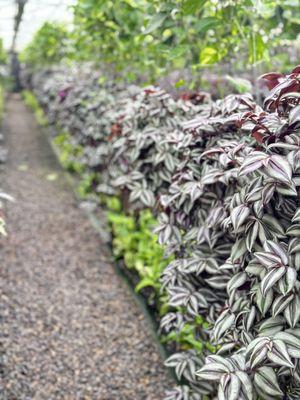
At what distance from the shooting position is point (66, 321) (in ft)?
8.52

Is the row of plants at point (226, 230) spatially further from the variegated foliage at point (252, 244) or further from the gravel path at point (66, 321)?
the gravel path at point (66, 321)

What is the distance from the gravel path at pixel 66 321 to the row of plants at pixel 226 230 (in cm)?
23

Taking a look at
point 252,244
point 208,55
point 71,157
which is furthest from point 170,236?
point 71,157

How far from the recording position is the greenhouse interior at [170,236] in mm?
1131

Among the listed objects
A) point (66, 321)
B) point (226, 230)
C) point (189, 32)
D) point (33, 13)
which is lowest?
point (66, 321)

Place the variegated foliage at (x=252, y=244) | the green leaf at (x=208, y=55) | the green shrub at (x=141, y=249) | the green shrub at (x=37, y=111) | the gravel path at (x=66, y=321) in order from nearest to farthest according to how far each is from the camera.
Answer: the variegated foliage at (x=252, y=244) < the gravel path at (x=66, y=321) < the green leaf at (x=208, y=55) < the green shrub at (x=141, y=249) < the green shrub at (x=37, y=111)

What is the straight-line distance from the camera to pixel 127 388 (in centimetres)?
211

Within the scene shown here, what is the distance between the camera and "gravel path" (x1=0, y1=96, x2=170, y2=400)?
2.09 meters

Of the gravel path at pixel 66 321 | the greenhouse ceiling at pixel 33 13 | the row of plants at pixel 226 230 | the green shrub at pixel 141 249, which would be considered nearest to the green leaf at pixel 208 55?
the row of plants at pixel 226 230

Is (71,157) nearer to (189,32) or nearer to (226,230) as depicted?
(189,32)

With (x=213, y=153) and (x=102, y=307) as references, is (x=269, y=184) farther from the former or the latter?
(x=102, y=307)

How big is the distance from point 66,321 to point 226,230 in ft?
4.95

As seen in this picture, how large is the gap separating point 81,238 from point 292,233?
294 centimetres

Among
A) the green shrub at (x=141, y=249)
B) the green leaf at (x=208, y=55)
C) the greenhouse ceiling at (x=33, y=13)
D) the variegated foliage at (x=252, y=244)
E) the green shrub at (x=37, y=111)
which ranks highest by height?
the greenhouse ceiling at (x=33, y=13)
